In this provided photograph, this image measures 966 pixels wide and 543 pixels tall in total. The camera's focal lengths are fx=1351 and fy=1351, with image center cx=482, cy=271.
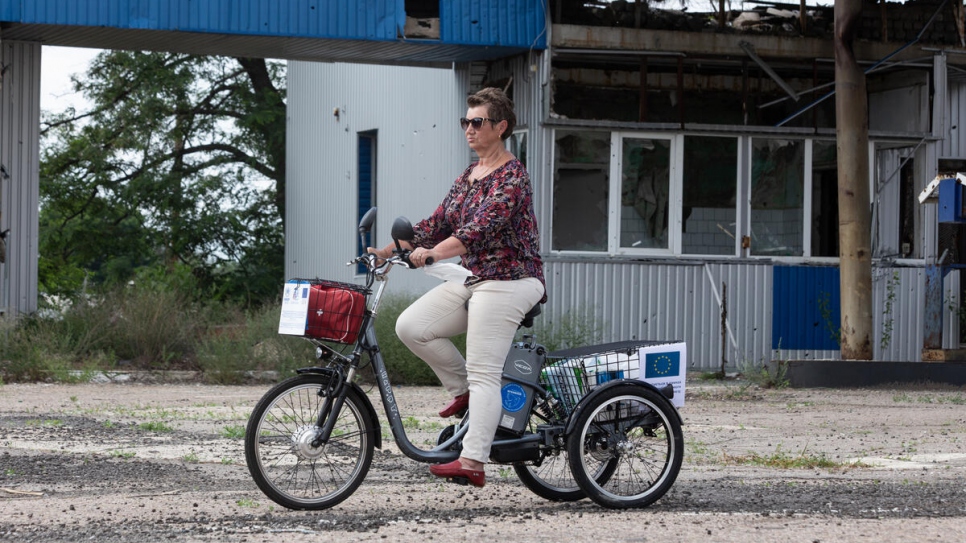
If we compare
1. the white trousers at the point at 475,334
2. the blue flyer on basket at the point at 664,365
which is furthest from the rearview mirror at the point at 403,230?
the blue flyer on basket at the point at 664,365

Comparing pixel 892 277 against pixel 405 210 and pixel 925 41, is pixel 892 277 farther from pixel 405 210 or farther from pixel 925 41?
pixel 405 210

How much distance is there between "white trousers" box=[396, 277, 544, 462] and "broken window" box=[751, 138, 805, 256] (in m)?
11.6

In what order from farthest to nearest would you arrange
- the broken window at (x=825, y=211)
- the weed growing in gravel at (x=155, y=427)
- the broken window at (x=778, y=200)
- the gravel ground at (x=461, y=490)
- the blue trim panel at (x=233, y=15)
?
the broken window at (x=825, y=211) < the broken window at (x=778, y=200) < the blue trim panel at (x=233, y=15) < the weed growing in gravel at (x=155, y=427) < the gravel ground at (x=461, y=490)

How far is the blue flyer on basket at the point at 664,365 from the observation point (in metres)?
6.58

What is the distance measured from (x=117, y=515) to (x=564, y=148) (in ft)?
37.7

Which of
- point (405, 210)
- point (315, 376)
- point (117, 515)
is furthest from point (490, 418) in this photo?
point (405, 210)

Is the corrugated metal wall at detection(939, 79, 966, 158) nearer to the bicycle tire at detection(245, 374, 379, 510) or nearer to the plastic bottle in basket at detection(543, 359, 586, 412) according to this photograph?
the plastic bottle in basket at detection(543, 359, 586, 412)

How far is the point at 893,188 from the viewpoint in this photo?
1811cm

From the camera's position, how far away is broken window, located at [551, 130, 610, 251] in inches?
666

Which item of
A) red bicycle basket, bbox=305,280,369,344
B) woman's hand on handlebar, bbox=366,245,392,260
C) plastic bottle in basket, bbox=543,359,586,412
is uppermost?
woman's hand on handlebar, bbox=366,245,392,260

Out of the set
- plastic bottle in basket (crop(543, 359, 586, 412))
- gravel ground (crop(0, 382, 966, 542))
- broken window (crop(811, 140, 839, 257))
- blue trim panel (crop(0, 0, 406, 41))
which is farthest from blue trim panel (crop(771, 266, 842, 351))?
plastic bottle in basket (crop(543, 359, 586, 412))

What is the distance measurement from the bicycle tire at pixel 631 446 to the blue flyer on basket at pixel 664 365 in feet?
0.37

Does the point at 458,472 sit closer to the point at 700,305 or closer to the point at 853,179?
the point at 853,179

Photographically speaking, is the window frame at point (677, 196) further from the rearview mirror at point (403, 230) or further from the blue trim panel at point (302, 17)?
the rearview mirror at point (403, 230)
